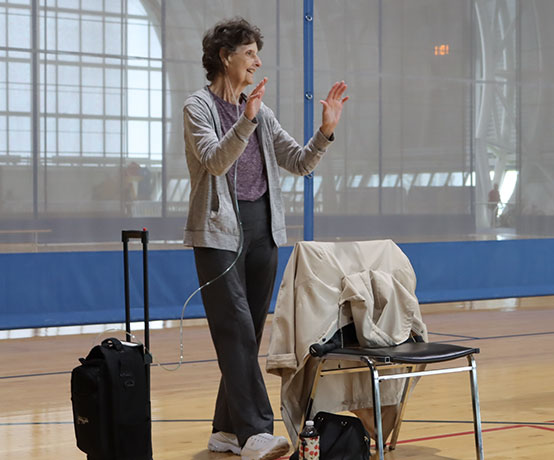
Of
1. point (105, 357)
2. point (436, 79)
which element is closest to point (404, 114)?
point (436, 79)

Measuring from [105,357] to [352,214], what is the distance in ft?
16.2

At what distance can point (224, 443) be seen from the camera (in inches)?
117

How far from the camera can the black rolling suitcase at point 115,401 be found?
2.54 m

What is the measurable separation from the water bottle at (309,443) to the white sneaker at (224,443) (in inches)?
17.0

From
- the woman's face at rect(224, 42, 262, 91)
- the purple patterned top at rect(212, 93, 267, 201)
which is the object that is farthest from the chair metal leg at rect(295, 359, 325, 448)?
the woman's face at rect(224, 42, 262, 91)

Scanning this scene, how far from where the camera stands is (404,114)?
7605mm

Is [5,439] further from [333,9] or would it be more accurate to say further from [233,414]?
[333,9]

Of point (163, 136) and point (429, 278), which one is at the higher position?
point (163, 136)

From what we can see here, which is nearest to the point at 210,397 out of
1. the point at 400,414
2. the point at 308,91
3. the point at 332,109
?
the point at 400,414

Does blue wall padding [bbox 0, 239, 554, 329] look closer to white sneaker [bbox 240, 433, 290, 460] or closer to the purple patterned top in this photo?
the purple patterned top

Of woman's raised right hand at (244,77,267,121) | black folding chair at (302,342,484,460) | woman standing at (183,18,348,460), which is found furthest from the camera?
woman standing at (183,18,348,460)

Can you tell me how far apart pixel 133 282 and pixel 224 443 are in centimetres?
335

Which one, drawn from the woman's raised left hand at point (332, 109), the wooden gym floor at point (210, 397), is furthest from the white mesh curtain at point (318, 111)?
the woman's raised left hand at point (332, 109)

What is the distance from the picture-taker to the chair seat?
253 centimetres
